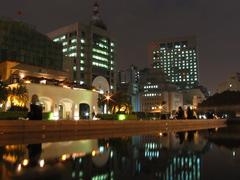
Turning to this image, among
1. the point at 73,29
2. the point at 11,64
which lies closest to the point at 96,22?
the point at 73,29

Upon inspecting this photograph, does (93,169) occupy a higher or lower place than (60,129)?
lower

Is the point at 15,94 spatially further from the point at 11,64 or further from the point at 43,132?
the point at 11,64

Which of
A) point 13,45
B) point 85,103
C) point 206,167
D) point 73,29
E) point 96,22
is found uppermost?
point 96,22

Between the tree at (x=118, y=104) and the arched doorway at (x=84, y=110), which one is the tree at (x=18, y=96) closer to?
the tree at (x=118, y=104)

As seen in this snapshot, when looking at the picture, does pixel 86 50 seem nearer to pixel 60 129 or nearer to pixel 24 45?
pixel 24 45

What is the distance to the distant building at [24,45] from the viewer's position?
89.2 meters

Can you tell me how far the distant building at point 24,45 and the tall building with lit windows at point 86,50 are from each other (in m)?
52.2

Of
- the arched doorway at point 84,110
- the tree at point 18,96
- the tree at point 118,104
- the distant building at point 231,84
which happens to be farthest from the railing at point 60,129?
the distant building at point 231,84

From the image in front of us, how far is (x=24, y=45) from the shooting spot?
91375 millimetres

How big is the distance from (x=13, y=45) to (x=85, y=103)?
40.2 metres

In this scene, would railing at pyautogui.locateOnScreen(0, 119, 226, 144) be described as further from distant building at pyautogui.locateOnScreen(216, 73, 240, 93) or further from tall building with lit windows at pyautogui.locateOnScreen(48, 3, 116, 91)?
distant building at pyautogui.locateOnScreen(216, 73, 240, 93)

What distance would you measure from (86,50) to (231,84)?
8019 cm

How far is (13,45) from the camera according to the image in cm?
9000

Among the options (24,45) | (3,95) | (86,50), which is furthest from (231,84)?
(3,95)
